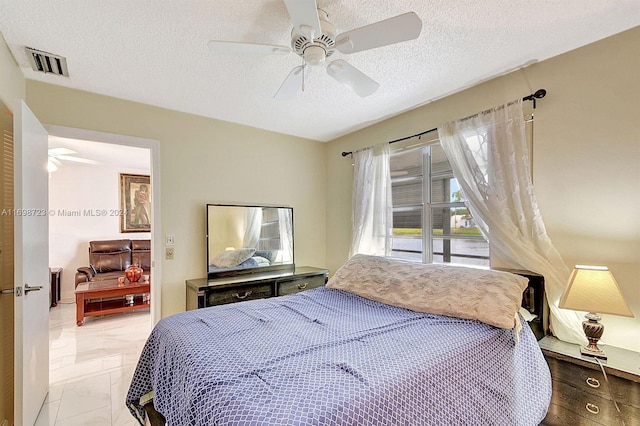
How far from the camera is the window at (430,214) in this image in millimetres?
2639

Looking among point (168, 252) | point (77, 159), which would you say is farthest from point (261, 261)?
point (77, 159)

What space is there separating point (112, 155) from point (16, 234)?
140 inches

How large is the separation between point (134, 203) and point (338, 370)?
5.95 meters

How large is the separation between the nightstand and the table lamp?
0.29ft

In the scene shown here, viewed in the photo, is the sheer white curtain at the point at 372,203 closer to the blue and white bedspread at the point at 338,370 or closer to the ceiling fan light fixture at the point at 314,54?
the blue and white bedspread at the point at 338,370

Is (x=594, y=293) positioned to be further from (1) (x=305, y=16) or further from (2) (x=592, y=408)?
(1) (x=305, y=16)

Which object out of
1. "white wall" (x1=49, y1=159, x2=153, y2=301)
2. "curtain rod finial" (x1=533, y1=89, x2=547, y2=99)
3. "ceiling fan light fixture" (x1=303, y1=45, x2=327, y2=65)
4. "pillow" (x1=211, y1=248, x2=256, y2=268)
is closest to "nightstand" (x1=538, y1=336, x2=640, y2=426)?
"curtain rod finial" (x1=533, y1=89, x2=547, y2=99)

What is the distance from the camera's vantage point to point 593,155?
74.7 inches

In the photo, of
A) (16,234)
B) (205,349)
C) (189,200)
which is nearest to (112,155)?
(189,200)

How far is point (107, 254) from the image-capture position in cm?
513

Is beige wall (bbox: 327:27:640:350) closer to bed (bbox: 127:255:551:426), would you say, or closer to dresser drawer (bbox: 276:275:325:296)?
bed (bbox: 127:255:551:426)

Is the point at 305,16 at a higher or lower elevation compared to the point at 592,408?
higher

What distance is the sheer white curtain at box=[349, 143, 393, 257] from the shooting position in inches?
128

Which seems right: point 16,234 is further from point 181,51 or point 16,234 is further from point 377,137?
point 377,137
